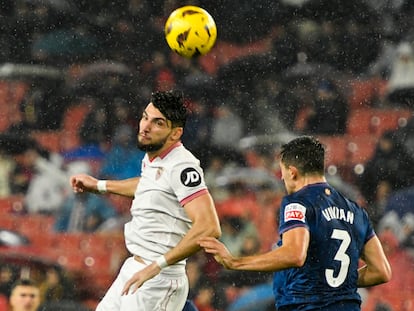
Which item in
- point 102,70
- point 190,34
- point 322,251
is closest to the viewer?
point 322,251

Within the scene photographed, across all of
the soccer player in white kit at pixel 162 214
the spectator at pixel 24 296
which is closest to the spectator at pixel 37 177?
the spectator at pixel 24 296

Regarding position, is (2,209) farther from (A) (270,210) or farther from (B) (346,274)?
(B) (346,274)

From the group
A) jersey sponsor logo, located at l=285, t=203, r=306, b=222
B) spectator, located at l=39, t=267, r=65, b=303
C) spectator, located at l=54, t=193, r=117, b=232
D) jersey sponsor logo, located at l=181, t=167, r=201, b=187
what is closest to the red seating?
spectator, located at l=54, t=193, r=117, b=232

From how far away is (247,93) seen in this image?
959 cm

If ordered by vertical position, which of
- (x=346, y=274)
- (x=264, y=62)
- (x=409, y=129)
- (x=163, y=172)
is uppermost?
(x=264, y=62)

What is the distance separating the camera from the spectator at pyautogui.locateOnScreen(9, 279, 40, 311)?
8977 mm

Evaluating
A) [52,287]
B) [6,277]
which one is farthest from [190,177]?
[6,277]

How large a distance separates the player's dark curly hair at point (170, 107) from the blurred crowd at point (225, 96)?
14.2ft

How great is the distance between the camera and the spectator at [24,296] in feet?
29.5

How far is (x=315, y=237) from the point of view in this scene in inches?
166

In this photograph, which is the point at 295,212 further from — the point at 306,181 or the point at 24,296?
the point at 24,296

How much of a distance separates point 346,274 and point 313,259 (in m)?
0.19

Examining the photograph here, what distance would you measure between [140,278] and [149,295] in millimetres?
234

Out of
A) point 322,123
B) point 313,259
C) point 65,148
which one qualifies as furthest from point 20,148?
point 313,259
